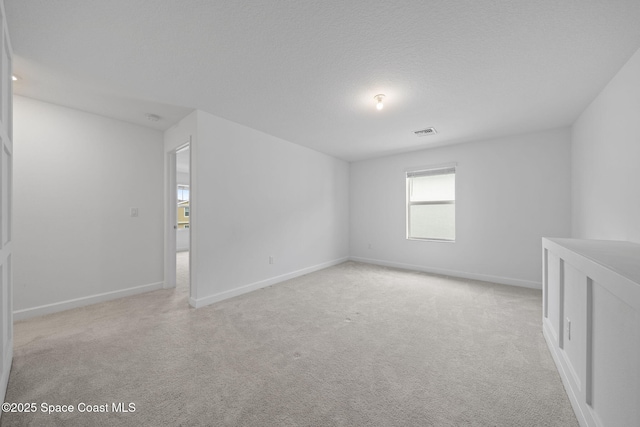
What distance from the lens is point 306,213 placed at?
4672 mm

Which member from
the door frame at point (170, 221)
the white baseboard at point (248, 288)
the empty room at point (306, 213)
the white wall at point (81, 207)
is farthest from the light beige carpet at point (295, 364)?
the door frame at point (170, 221)

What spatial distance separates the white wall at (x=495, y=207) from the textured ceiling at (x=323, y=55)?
821 mm

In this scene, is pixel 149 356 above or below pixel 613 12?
below

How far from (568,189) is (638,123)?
208 centimetres

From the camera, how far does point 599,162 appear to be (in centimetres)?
253

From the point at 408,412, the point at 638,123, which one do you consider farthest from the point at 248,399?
the point at 638,123

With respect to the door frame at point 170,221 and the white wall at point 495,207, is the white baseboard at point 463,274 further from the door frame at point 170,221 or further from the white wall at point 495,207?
the door frame at point 170,221

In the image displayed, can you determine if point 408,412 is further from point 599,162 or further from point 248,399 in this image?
point 599,162

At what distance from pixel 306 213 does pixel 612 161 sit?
153 inches

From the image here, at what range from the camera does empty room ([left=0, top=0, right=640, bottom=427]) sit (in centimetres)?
146

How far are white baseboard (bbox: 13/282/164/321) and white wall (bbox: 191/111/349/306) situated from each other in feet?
3.88

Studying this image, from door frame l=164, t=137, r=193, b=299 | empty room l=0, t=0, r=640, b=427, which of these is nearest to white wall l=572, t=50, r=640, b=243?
empty room l=0, t=0, r=640, b=427

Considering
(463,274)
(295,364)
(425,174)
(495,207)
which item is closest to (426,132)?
(425,174)

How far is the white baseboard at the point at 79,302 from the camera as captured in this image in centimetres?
265
